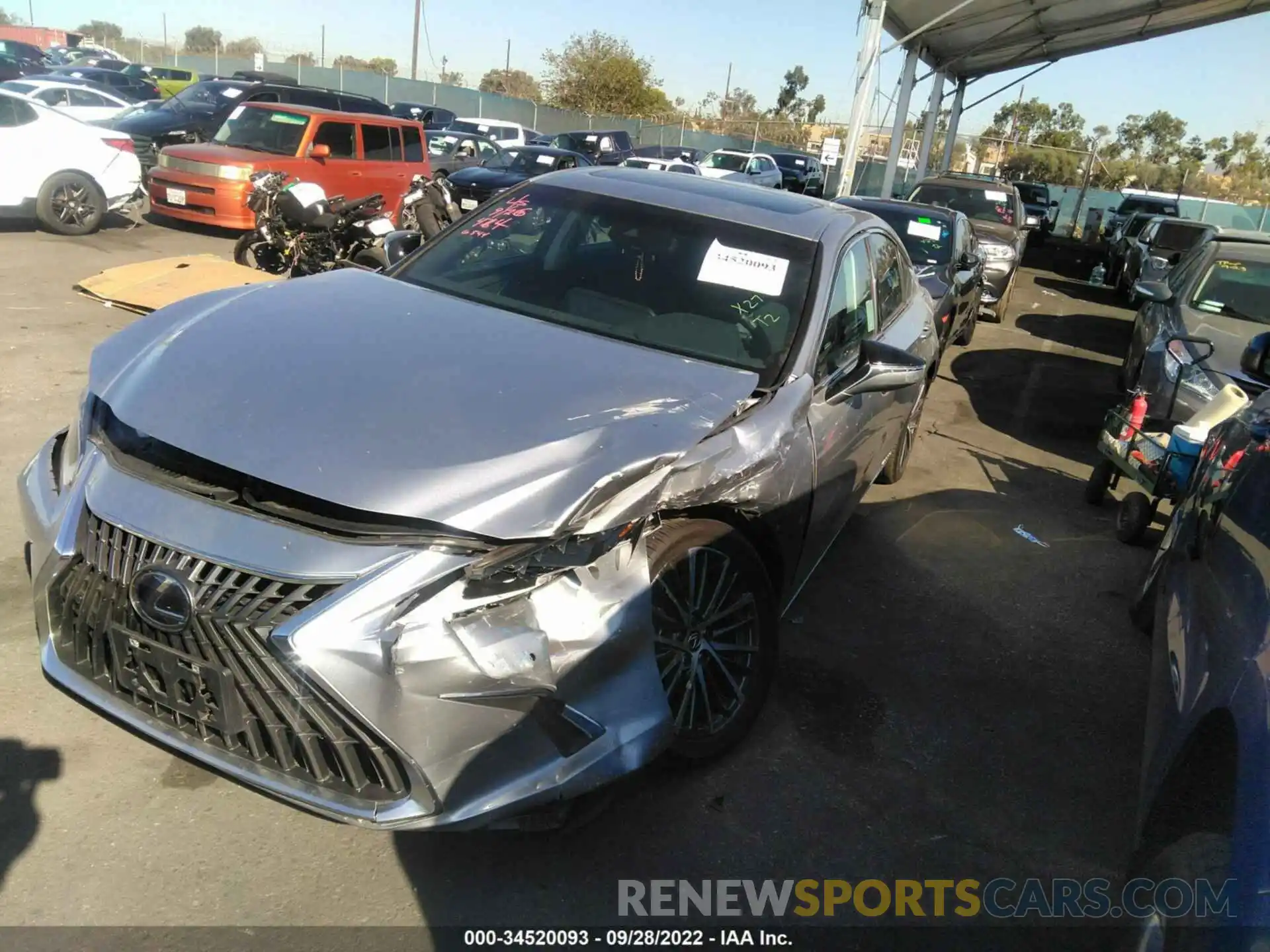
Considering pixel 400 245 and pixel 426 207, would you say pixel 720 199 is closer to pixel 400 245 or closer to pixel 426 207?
pixel 400 245

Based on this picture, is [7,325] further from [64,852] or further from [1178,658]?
[1178,658]

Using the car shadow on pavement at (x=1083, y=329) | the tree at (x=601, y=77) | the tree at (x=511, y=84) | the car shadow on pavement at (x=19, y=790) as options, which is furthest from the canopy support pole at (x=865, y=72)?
the tree at (x=511, y=84)

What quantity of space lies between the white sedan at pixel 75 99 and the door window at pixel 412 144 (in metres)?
7.69

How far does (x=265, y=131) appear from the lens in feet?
41.6

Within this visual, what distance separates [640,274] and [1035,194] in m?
26.6

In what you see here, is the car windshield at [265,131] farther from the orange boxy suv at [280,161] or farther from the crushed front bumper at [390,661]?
the crushed front bumper at [390,661]

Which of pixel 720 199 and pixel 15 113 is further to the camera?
pixel 15 113

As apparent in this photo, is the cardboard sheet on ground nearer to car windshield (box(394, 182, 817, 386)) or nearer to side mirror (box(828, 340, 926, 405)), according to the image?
car windshield (box(394, 182, 817, 386))

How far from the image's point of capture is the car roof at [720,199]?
4.02m

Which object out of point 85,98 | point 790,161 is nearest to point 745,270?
point 85,98

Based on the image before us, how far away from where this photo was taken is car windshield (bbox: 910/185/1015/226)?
14.0 metres

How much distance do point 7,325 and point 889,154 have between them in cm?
1760

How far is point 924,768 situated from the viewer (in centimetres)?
342

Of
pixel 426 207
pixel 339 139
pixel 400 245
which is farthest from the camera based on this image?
pixel 339 139
